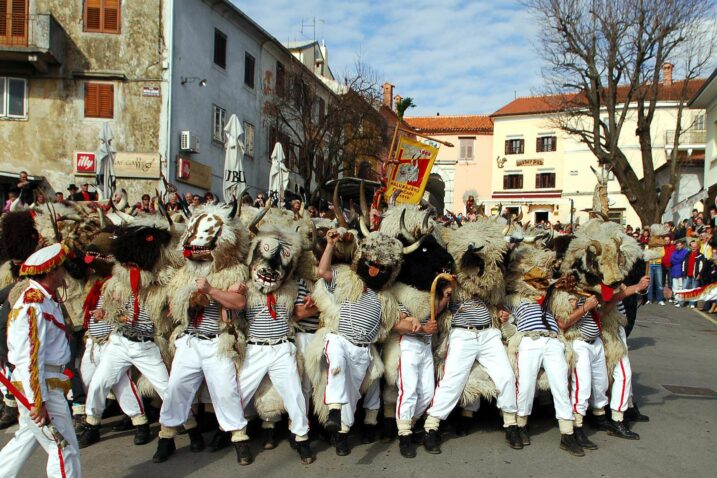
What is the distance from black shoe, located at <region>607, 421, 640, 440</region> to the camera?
17.6ft

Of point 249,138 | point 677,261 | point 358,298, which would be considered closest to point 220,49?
point 249,138

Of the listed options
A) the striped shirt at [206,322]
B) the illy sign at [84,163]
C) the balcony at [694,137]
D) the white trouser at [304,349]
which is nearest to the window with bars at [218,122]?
the illy sign at [84,163]

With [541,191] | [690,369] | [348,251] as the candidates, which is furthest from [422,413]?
[541,191]

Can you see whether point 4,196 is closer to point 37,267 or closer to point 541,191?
point 37,267

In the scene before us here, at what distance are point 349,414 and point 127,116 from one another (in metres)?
16.8

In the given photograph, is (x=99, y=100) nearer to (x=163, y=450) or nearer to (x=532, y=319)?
(x=163, y=450)

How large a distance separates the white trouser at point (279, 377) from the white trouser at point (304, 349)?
219 mm

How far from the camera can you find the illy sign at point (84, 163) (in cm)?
1903

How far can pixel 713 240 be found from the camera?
14211mm

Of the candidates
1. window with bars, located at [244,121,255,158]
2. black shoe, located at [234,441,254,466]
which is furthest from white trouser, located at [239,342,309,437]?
window with bars, located at [244,121,255,158]

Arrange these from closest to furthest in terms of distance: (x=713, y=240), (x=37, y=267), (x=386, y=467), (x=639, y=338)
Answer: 1. (x=37, y=267)
2. (x=386, y=467)
3. (x=639, y=338)
4. (x=713, y=240)

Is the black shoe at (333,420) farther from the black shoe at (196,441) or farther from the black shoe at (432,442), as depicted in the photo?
the black shoe at (196,441)

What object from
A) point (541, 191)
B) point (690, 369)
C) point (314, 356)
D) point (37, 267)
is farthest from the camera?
point (541, 191)

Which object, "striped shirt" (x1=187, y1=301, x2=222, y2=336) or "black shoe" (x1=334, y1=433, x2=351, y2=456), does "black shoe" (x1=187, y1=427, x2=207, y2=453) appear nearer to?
"striped shirt" (x1=187, y1=301, x2=222, y2=336)
